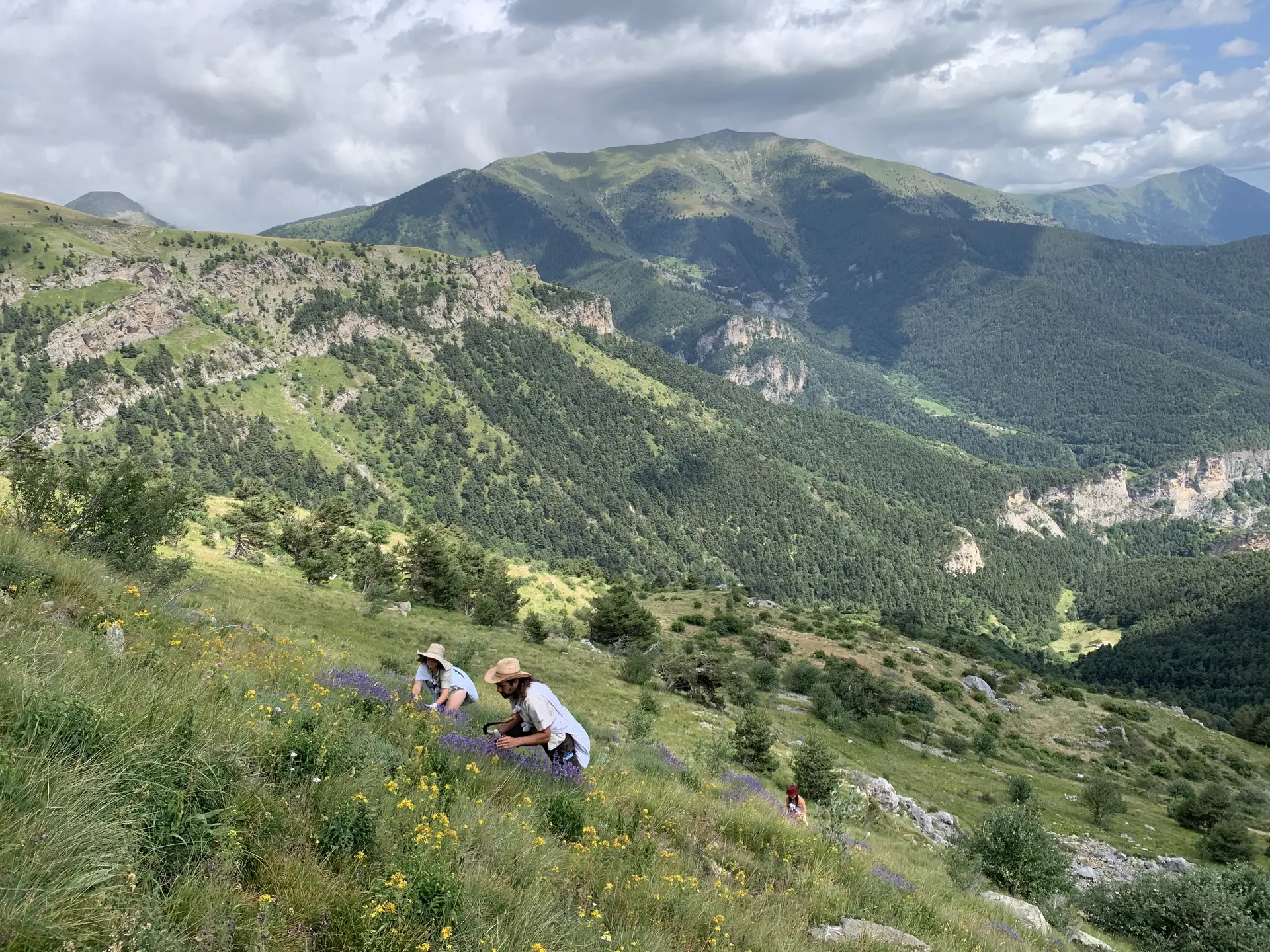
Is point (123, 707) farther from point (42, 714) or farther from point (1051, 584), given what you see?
point (1051, 584)

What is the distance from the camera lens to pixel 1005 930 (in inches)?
295

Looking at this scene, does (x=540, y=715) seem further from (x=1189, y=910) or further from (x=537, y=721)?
(x=1189, y=910)

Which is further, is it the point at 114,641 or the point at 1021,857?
the point at 1021,857

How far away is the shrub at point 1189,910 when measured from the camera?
1121 centimetres

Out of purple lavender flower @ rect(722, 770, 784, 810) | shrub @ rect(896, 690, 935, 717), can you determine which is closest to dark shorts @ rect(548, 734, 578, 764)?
purple lavender flower @ rect(722, 770, 784, 810)

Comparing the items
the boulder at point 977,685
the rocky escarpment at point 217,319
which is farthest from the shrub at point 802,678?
the rocky escarpment at point 217,319

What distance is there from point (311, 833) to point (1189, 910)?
1638cm

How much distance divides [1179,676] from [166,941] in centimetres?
13939

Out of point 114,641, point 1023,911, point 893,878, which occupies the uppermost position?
point 114,641

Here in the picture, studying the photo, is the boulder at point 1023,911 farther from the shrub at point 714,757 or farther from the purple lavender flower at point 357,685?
the purple lavender flower at point 357,685

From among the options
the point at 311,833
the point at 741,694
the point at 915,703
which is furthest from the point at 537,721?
the point at 915,703

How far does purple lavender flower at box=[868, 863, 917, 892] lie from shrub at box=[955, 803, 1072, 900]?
7.55 metres

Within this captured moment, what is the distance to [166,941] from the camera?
2553mm

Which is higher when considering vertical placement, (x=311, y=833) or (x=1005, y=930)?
(x=311, y=833)
